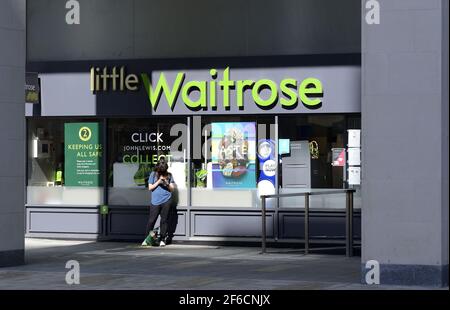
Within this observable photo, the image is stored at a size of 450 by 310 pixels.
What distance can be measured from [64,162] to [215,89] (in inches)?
146

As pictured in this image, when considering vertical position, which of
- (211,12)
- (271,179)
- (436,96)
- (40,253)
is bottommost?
(40,253)

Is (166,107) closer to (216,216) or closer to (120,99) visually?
(120,99)

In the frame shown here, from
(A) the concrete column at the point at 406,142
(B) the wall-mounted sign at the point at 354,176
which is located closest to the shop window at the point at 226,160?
(B) the wall-mounted sign at the point at 354,176

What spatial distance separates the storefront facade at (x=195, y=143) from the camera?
17891 millimetres

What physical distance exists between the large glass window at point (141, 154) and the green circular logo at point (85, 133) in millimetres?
445

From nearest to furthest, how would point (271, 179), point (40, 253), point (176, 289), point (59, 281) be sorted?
1. point (176, 289)
2. point (59, 281)
3. point (40, 253)
4. point (271, 179)

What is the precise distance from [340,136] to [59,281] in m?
6.92

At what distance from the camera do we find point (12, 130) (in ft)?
48.3

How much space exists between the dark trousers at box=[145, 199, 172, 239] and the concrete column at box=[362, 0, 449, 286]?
22.0ft

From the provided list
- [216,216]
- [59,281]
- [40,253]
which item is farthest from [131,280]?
[216,216]

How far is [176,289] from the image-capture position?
473 inches

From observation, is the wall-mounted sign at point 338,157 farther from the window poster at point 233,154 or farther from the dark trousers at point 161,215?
the dark trousers at point 161,215
